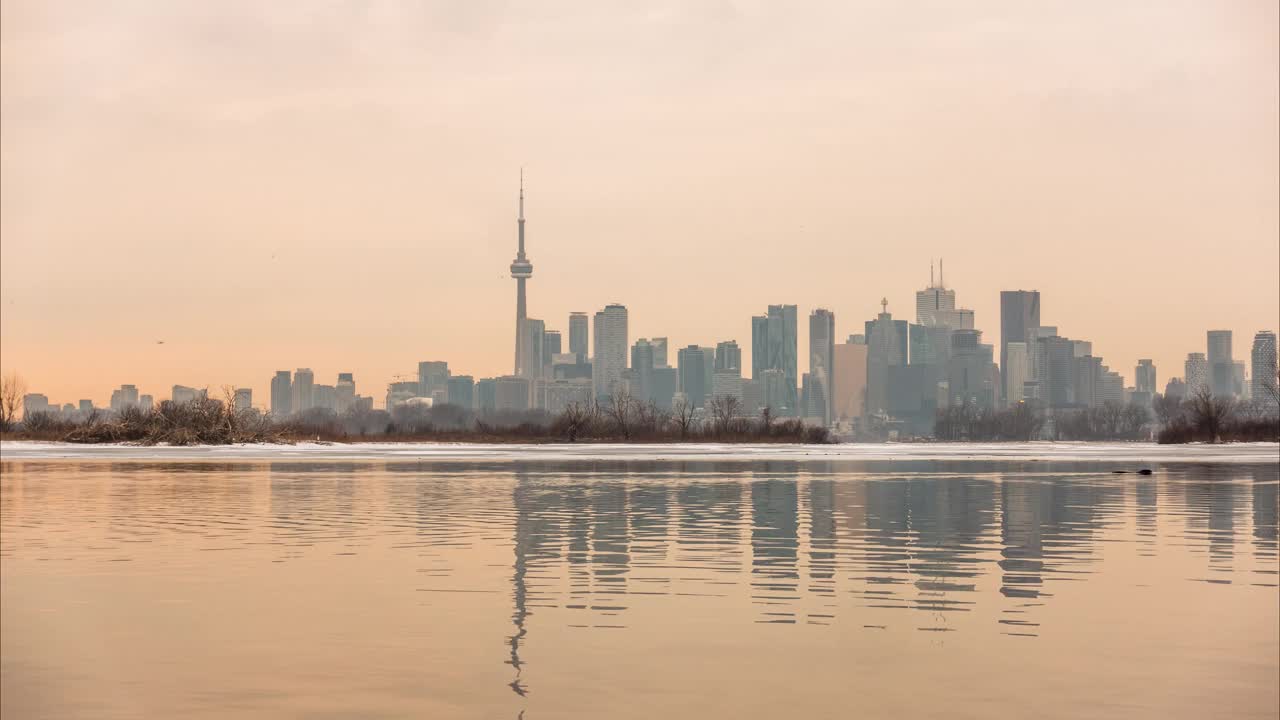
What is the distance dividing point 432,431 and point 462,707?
336 feet

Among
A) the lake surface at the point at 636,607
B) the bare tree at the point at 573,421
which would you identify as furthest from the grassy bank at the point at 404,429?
the lake surface at the point at 636,607

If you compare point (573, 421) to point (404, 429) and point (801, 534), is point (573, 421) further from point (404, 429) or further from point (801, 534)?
point (801, 534)

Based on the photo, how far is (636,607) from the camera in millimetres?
18906

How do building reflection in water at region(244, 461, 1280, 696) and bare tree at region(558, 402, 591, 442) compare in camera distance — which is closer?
building reflection in water at region(244, 461, 1280, 696)

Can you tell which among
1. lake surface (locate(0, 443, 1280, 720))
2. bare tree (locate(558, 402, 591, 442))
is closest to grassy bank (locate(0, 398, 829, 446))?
bare tree (locate(558, 402, 591, 442))

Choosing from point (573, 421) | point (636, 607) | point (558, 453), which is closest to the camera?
point (636, 607)

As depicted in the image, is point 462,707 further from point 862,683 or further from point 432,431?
point 432,431

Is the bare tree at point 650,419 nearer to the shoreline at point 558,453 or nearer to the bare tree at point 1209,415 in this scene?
the shoreline at point 558,453

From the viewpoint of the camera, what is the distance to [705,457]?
85062mm

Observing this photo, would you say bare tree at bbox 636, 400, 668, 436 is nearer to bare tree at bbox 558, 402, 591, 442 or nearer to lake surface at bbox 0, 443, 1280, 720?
bare tree at bbox 558, 402, 591, 442

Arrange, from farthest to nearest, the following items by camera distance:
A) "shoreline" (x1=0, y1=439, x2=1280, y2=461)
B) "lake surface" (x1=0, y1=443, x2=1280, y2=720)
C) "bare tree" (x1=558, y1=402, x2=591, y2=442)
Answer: "bare tree" (x1=558, y1=402, x2=591, y2=442) → "shoreline" (x1=0, y1=439, x2=1280, y2=461) → "lake surface" (x1=0, y1=443, x2=1280, y2=720)

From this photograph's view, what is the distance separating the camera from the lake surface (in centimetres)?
1346

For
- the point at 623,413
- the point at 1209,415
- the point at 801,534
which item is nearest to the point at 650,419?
the point at 623,413

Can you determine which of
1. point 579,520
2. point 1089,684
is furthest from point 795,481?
point 1089,684
